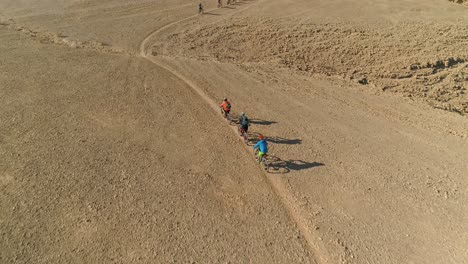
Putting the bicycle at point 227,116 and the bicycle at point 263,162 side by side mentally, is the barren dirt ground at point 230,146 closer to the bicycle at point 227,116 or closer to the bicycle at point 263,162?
the bicycle at point 227,116

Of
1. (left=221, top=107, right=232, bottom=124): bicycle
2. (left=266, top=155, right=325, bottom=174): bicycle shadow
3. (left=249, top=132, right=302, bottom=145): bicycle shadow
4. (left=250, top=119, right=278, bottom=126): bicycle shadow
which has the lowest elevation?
(left=266, top=155, right=325, bottom=174): bicycle shadow

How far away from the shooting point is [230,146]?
659 inches

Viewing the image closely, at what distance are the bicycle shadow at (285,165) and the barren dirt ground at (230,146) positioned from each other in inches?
3.4

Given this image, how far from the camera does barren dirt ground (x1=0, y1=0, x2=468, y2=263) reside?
11773 mm

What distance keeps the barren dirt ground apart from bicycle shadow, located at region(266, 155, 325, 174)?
0.09 metres

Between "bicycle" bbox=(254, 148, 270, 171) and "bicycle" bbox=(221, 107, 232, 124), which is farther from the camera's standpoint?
"bicycle" bbox=(221, 107, 232, 124)

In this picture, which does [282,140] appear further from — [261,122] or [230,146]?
[230,146]

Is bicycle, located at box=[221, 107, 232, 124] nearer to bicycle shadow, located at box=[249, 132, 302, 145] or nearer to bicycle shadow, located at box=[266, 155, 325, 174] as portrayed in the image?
bicycle shadow, located at box=[249, 132, 302, 145]

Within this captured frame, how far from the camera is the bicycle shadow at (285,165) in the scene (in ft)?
49.5

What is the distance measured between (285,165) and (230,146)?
3.28 m

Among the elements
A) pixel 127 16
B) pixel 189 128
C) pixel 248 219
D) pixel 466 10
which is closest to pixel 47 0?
pixel 127 16

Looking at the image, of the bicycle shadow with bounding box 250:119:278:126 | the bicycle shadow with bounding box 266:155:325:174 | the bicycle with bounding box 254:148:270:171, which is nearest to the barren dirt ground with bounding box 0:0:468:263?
the bicycle shadow with bounding box 266:155:325:174

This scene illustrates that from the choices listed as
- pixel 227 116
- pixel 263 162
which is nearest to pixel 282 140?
pixel 263 162

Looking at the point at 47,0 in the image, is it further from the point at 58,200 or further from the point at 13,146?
the point at 58,200
